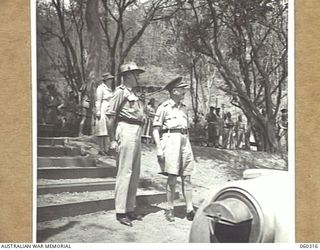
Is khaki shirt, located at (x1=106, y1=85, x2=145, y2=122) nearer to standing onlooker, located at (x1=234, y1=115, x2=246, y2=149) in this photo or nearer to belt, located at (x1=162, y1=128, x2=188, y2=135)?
belt, located at (x1=162, y1=128, x2=188, y2=135)

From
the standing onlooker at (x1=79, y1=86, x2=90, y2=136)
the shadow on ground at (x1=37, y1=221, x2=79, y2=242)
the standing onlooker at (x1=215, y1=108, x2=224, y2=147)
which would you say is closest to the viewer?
the shadow on ground at (x1=37, y1=221, x2=79, y2=242)

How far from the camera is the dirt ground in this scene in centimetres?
530

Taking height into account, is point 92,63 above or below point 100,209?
above

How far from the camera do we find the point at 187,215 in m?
5.35

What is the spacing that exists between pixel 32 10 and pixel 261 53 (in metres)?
2.22

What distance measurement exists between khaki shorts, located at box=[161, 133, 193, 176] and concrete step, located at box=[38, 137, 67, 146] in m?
0.96

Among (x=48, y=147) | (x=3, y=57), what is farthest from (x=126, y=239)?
(x=3, y=57)

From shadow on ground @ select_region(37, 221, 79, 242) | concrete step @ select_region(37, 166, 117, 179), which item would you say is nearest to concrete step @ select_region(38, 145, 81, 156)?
concrete step @ select_region(37, 166, 117, 179)

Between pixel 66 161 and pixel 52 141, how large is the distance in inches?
9.2

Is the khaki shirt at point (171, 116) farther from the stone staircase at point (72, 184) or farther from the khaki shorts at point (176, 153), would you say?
the stone staircase at point (72, 184)

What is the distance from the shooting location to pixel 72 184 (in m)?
5.32

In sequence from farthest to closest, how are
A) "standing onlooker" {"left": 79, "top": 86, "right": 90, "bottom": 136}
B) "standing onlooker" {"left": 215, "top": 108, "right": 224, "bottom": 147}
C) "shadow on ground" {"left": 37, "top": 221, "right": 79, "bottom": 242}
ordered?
"standing onlooker" {"left": 215, "top": 108, "right": 224, "bottom": 147}
"standing onlooker" {"left": 79, "top": 86, "right": 90, "bottom": 136}
"shadow on ground" {"left": 37, "top": 221, "right": 79, "bottom": 242}

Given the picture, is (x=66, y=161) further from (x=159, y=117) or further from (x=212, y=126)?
(x=212, y=126)

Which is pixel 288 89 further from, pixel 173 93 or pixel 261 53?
pixel 173 93
